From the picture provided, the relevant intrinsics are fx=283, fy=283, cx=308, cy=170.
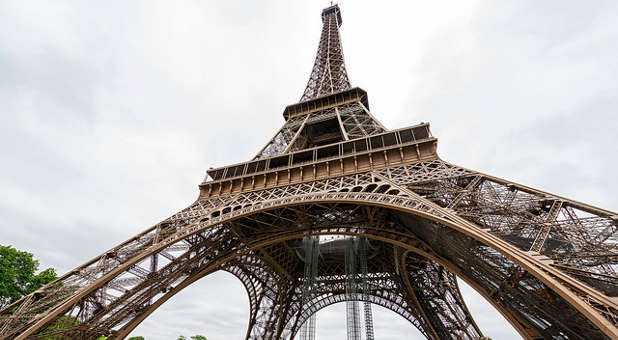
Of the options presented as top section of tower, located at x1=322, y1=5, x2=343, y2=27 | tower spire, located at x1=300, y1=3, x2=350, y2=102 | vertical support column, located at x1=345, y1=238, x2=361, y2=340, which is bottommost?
vertical support column, located at x1=345, y1=238, x2=361, y2=340

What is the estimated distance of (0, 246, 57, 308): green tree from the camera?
13.5 meters

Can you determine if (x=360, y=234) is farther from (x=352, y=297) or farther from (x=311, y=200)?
(x=352, y=297)

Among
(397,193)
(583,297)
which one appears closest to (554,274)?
(583,297)

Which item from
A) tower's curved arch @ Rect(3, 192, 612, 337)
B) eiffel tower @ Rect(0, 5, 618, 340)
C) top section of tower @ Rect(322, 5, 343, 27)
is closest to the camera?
eiffel tower @ Rect(0, 5, 618, 340)

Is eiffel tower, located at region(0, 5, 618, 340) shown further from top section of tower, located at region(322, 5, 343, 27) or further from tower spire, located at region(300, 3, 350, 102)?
top section of tower, located at region(322, 5, 343, 27)

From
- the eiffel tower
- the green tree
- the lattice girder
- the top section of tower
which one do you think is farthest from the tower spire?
the green tree

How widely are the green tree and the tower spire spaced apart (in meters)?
18.4

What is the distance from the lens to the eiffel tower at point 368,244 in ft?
19.7

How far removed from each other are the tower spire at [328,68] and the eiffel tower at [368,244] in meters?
3.26

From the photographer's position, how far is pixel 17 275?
46.3 feet

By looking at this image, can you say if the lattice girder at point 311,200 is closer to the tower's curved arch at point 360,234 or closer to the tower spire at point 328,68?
the tower's curved arch at point 360,234

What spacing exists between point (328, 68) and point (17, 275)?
2389 cm

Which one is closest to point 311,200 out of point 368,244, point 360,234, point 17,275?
point 360,234

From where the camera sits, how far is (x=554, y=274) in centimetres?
485
